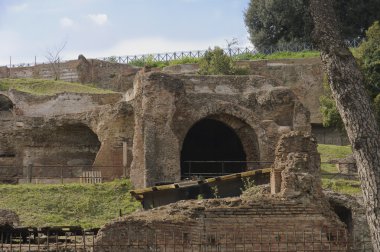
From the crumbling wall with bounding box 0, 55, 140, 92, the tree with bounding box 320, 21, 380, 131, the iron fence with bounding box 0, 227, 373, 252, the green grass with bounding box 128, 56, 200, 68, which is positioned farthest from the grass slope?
the green grass with bounding box 128, 56, 200, 68

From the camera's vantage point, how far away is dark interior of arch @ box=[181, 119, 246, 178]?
27547 mm

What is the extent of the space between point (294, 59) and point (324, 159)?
14860 mm

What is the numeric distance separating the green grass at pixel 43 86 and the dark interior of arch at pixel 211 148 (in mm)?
10692

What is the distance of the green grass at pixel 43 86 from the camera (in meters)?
39.6

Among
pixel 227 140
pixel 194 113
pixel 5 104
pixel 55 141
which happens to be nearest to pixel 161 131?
pixel 194 113

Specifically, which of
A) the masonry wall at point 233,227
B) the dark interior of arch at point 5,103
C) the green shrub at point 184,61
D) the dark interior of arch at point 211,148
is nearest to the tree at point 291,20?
the green shrub at point 184,61

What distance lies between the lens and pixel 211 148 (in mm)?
29297

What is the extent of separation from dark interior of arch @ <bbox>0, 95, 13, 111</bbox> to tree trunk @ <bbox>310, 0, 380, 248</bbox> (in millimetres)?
25818

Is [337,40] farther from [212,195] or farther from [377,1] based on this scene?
[377,1]

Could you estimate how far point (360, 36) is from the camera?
45500mm

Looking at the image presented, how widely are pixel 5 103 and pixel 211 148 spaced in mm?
11779

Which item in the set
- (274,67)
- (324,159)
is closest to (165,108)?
(324,159)

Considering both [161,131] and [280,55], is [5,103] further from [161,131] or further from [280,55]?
[161,131]

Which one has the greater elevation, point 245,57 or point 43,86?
point 245,57
